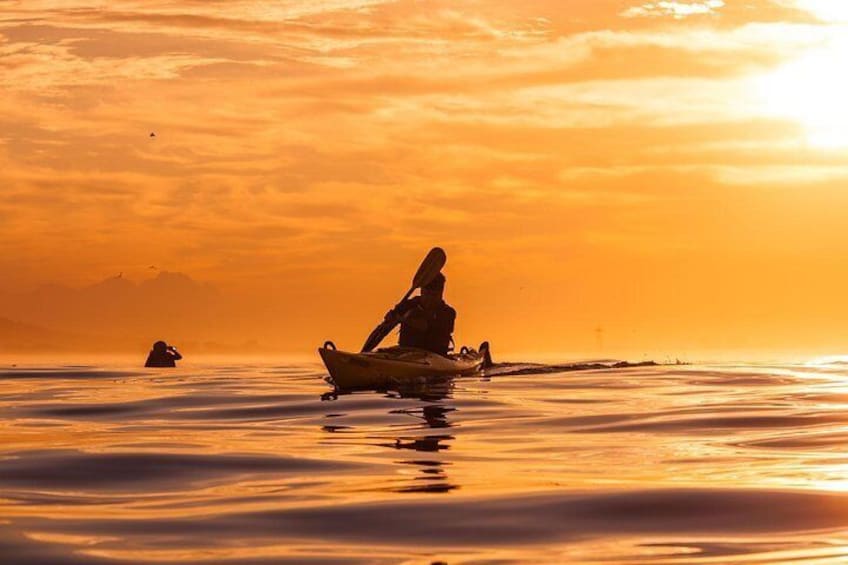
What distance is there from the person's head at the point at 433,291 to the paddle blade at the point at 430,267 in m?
0.21

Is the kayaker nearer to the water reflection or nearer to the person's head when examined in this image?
the person's head

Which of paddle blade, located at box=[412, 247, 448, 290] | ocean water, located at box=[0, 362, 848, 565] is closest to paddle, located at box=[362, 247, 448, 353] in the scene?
paddle blade, located at box=[412, 247, 448, 290]

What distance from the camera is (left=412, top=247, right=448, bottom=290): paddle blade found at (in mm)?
45219

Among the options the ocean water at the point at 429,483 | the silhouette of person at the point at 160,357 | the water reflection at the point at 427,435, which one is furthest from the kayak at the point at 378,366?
the silhouette of person at the point at 160,357

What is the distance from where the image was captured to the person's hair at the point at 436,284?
1754 inches

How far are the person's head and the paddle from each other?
0.70ft

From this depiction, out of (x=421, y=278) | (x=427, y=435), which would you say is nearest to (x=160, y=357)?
(x=421, y=278)

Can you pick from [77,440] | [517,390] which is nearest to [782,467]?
[77,440]

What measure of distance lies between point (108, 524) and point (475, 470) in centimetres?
599

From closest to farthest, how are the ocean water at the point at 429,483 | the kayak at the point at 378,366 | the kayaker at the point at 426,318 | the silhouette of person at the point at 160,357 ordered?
the ocean water at the point at 429,483
the kayak at the point at 378,366
the kayaker at the point at 426,318
the silhouette of person at the point at 160,357

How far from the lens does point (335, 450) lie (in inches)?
837

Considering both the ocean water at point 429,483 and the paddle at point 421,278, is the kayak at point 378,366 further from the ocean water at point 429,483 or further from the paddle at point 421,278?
the ocean water at point 429,483

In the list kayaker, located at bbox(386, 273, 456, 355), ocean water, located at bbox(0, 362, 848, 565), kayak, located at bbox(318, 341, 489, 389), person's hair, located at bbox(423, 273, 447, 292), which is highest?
person's hair, located at bbox(423, 273, 447, 292)

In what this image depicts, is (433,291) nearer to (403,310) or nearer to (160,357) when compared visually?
(403,310)
